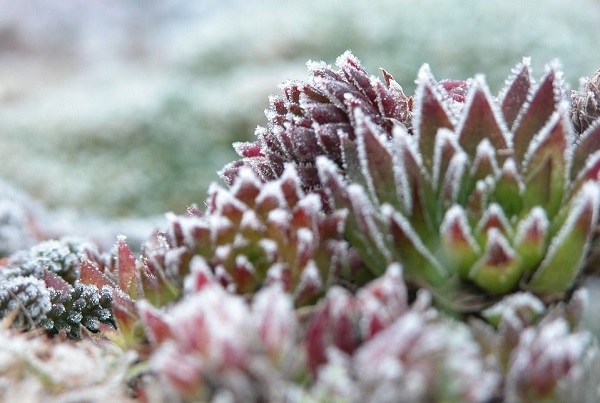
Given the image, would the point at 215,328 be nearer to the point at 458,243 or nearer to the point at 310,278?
the point at 310,278

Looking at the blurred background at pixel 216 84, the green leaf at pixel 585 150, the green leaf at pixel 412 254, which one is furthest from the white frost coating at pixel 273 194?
the blurred background at pixel 216 84

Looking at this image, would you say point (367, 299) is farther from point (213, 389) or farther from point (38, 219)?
point (38, 219)

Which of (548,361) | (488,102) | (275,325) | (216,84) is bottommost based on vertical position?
(548,361)

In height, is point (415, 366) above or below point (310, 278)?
below

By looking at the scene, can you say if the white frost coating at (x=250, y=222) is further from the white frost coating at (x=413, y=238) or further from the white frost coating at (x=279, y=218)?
the white frost coating at (x=413, y=238)

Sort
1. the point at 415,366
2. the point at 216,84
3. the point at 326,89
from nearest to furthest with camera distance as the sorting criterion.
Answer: the point at 415,366 < the point at 326,89 < the point at 216,84

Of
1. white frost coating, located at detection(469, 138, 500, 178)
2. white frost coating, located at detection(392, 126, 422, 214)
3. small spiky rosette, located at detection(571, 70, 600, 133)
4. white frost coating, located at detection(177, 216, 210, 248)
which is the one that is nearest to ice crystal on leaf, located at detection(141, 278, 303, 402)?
white frost coating, located at detection(177, 216, 210, 248)

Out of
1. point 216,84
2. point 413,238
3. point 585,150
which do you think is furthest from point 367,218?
point 216,84
